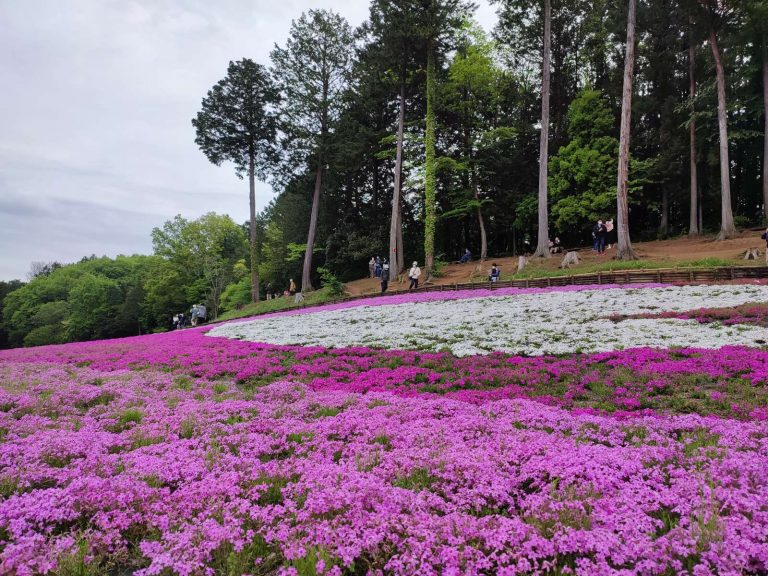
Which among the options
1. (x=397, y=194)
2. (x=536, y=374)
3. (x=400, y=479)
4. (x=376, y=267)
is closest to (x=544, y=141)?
(x=397, y=194)

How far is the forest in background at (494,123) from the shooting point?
31.2m

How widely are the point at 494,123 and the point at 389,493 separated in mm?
43428

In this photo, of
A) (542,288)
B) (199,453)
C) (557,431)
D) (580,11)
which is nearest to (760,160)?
(580,11)

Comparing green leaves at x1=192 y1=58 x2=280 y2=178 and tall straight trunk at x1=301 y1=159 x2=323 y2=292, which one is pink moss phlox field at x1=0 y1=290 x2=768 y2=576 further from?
green leaves at x1=192 y1=58 x2=280 y2=178

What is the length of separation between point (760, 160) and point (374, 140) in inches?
1503

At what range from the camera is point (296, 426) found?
5.83 m

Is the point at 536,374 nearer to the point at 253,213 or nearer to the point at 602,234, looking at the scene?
the point at 602,234

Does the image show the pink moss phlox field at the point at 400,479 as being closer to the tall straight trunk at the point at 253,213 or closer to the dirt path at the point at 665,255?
A: the dirt path at the point at 665,255

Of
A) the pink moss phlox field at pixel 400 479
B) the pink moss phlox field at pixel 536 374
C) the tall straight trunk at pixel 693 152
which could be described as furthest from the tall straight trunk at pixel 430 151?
the pink moss phlox field at pixel 400 479

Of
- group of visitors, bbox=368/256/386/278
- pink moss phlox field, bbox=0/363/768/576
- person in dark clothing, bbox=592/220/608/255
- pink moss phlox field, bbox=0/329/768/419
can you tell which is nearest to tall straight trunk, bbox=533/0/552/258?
person in dark clothing, bbox=592/220/608/255

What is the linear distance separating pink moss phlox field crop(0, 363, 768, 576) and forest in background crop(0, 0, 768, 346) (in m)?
26.7

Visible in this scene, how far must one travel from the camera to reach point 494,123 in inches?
1622

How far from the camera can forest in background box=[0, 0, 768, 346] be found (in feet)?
102

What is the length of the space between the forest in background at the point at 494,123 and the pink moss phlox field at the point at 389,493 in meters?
26.7
